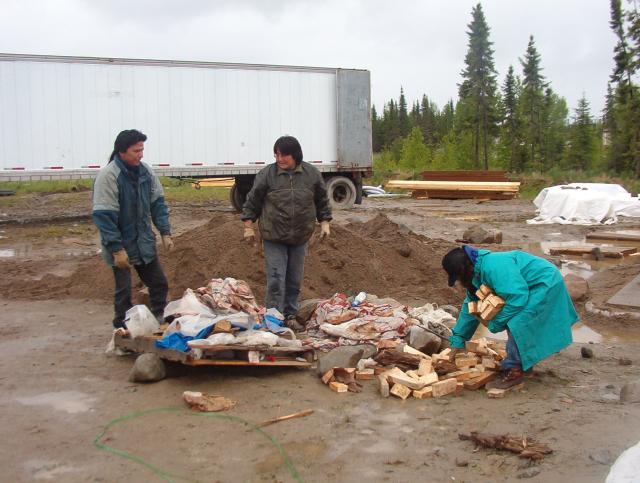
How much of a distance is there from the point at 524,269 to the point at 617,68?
42.2 meters

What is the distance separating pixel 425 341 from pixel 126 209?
279 cm

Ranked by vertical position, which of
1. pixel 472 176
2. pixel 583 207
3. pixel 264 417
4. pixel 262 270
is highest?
pixel 472 176

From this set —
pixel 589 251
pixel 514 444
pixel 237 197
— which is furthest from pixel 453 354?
pixel 237 197

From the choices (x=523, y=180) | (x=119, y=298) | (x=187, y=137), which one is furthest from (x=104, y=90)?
(x=523, y=180)

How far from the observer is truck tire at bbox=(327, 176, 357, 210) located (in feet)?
69.1

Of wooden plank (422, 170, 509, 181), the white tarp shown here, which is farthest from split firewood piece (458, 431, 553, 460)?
wooden plank (422, 170, 509, 181)

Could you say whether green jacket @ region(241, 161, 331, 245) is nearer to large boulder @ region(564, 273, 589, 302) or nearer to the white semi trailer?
large boulder @ region(564, 273, 589, 302)

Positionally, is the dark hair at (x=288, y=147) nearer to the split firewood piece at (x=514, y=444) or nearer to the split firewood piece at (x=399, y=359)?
the split firewood piece at (x=399, y=359)

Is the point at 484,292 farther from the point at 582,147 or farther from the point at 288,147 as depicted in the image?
the point at 582,147

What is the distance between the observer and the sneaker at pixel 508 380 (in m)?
4.92

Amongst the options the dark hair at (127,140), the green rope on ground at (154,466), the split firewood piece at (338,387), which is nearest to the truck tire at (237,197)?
the dark hair at (127,140)

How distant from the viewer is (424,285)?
910 centimetres

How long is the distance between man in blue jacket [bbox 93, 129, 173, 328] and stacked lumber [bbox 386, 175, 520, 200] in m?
24.8

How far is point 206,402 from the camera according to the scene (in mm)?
4512
